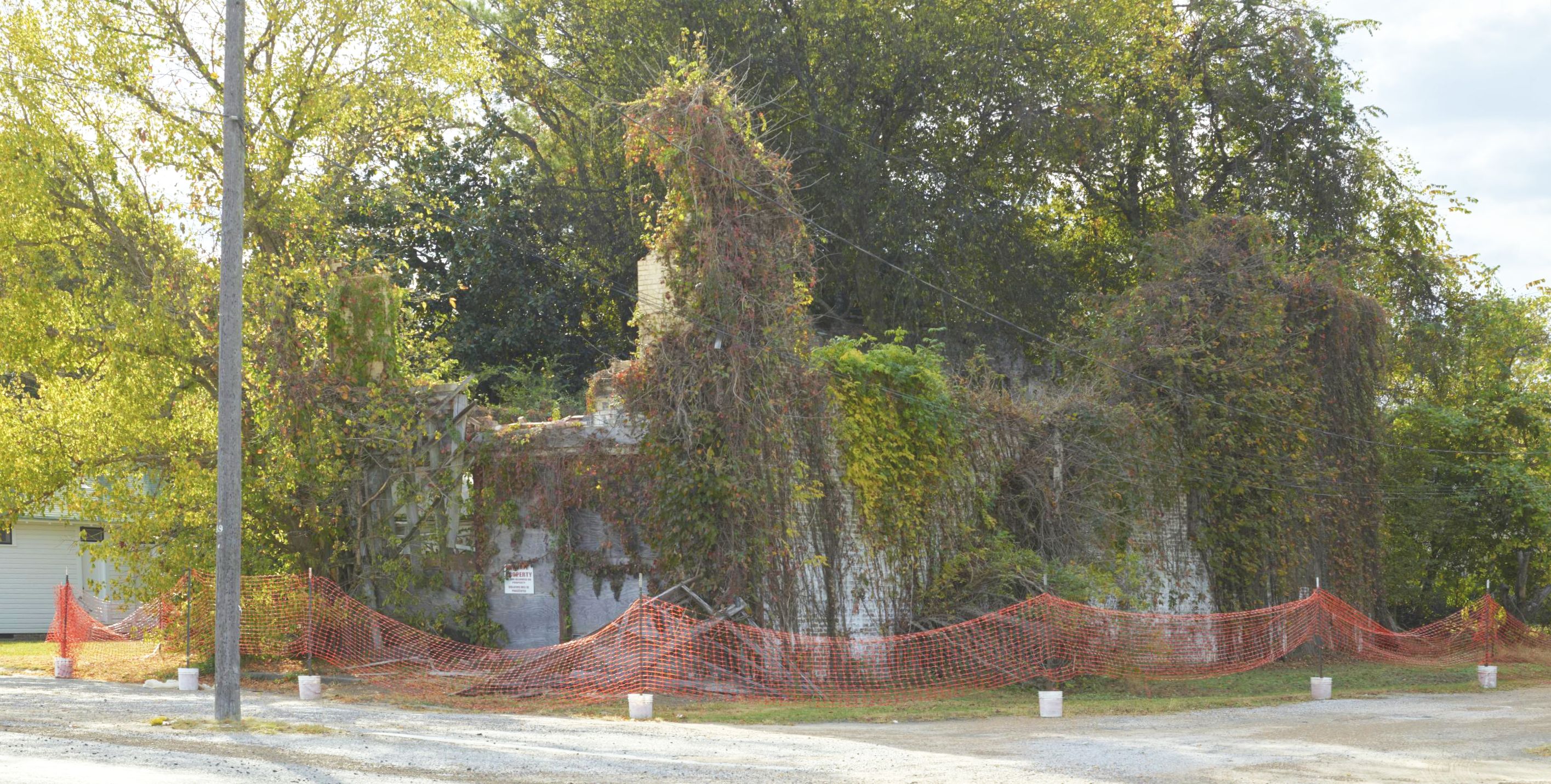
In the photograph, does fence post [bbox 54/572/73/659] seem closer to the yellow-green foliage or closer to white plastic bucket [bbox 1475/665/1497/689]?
the yellow-green foliage

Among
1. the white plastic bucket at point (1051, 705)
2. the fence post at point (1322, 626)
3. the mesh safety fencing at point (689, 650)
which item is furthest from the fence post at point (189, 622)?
the fence post at point (1322, 626)

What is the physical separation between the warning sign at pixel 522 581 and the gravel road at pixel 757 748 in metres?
4.01

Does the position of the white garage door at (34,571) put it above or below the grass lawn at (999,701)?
above

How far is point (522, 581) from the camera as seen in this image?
1881 centimetres

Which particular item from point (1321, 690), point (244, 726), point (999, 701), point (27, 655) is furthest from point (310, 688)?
point (1321, 690)

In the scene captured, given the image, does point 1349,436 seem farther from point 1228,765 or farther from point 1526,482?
point 1228,765

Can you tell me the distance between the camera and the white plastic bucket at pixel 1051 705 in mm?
14406

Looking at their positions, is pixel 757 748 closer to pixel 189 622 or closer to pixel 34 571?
pixel 189 622

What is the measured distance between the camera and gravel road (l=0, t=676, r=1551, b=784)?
9.81m

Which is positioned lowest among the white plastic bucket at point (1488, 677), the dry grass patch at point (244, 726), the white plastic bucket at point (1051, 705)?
the white plastic bucket at point (1488, 677)

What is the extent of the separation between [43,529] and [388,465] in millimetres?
17602

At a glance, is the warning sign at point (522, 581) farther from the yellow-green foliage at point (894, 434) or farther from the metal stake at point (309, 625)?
the yellow-green foliage at point (894, 434)

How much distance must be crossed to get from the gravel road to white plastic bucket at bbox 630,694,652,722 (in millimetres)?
217

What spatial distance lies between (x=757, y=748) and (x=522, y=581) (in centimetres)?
787
